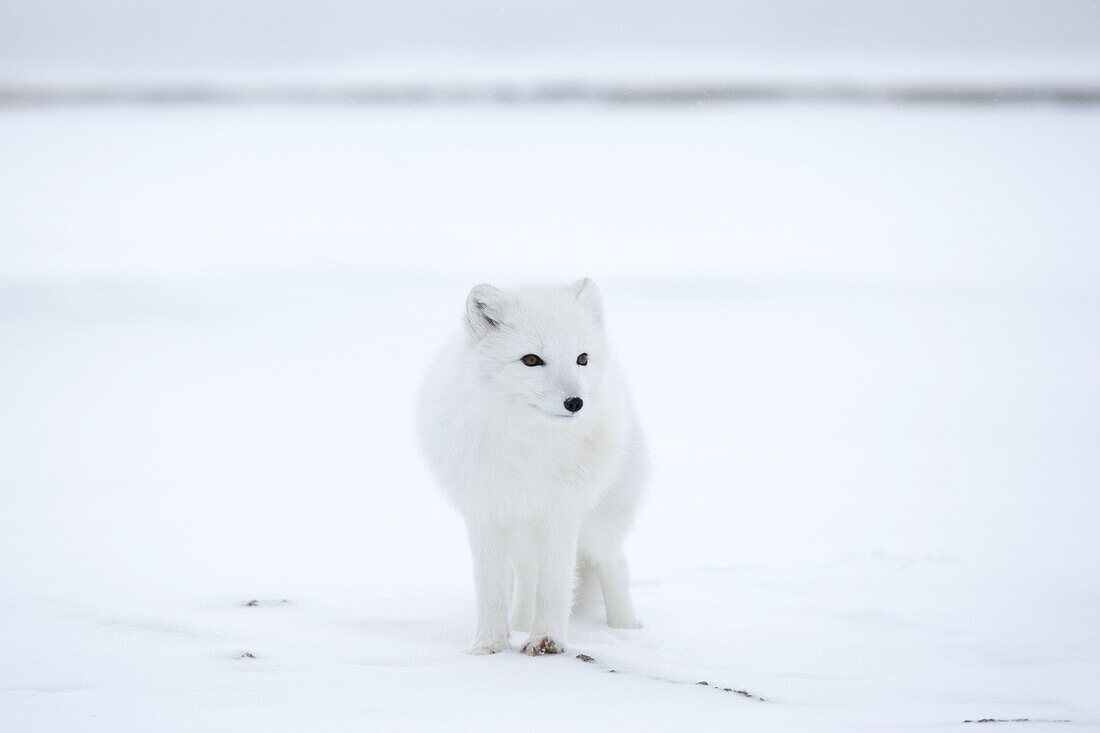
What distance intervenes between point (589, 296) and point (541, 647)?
0.91 meters

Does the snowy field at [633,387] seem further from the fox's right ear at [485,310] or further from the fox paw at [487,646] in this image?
the fox's right ear at [485,310]

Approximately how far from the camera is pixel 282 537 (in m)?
4.16

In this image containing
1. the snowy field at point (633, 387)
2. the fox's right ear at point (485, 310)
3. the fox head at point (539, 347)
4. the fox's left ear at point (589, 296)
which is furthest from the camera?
the fox's left ear at point (589, 296)

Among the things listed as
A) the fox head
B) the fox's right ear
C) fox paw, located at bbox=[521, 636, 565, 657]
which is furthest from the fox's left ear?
fox paw, located at bbox=[521, 636, 565, 657]

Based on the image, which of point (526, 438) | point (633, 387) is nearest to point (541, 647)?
point (526, 438)

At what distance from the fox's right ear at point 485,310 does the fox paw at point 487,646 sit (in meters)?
0.76

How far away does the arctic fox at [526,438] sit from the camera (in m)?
2.50

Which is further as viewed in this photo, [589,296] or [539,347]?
[589,296]

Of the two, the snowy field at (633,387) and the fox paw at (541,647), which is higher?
the snowy field at (633,387)

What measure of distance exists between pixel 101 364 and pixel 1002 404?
649 cm

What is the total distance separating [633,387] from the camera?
7660mm

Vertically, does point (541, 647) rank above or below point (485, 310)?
below

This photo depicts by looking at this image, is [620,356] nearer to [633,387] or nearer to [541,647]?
[633,387]

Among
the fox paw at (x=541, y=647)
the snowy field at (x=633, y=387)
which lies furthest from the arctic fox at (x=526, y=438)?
the snowy field at (x=633, y=387)
